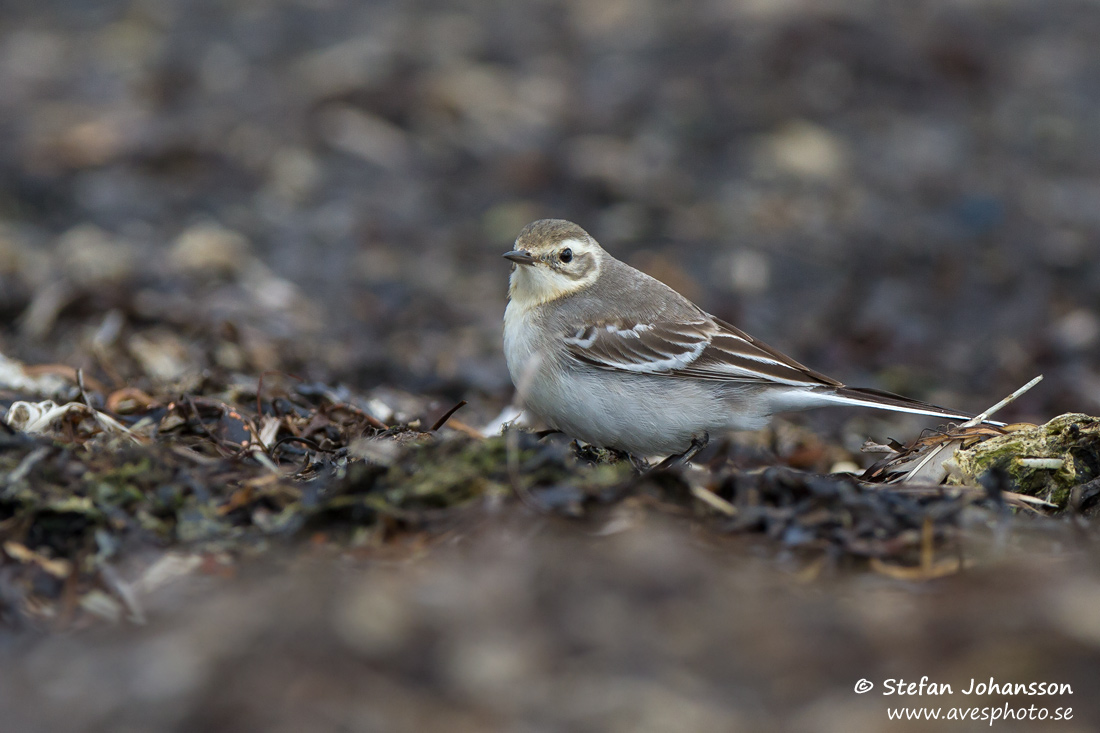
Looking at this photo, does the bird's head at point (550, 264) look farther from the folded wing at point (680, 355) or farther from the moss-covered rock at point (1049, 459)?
the moss-covered rock at point (1049, 459)

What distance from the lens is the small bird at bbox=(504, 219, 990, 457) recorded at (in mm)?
5328

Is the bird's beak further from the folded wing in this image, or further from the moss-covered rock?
the moss-covered rock

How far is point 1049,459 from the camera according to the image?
4508mm

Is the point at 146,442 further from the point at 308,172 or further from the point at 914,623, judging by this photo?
the point at 308,172

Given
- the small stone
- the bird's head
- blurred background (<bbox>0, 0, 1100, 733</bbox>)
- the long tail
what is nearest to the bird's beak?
the bird's head

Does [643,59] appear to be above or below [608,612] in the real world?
above

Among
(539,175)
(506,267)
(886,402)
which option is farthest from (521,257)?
(539,175)

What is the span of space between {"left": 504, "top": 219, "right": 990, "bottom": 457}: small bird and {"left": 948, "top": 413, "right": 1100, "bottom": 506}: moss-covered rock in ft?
1.30

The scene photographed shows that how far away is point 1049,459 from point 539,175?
741 centimetres

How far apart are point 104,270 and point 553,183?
4.40 metres

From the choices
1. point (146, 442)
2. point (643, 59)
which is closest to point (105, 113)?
point (643, 59)

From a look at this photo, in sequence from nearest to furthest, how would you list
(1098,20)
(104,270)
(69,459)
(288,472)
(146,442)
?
(69,459), (288,472), (146,442), (104,270), (1098,20)

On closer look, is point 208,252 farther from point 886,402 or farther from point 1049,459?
point 1049,459

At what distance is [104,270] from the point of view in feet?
28.4
